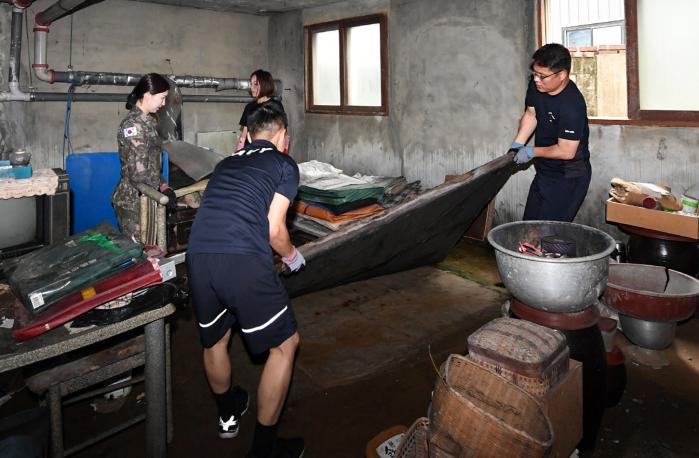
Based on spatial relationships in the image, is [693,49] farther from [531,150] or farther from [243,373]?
[243,373]

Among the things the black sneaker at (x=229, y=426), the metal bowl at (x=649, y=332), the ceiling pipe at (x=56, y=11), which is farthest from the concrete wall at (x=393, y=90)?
the black sneaker at (x=229, y=426)

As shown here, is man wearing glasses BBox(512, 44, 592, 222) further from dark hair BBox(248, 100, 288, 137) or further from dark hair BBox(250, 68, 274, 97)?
dark hair BBox(250, 68, 274, 97)

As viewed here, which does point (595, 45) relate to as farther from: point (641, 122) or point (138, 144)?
point (138, 144)

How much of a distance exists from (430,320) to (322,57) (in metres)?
4.46

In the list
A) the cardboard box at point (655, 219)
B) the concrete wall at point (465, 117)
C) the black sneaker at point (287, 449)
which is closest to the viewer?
the black sneaker at point (287, 449)

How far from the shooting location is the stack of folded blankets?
4.91 meters

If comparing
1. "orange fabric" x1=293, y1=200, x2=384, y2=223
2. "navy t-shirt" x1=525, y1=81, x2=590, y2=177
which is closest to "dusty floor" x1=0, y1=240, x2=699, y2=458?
"orange fabric" x1=293, y1=200, x2=384, y2=223

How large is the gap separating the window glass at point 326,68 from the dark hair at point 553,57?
3.84 meters

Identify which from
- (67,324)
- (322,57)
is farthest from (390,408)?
(322,57)

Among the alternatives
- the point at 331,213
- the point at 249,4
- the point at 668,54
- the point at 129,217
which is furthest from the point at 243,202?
the point at 249,4

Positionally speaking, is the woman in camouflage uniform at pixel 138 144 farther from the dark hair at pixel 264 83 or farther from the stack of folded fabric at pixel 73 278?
the stack of folded fabric at pixel 73 278

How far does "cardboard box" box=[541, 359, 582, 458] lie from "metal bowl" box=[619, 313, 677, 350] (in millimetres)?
1340

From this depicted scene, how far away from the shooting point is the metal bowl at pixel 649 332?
3.03 m

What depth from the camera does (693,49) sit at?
3771 mm
